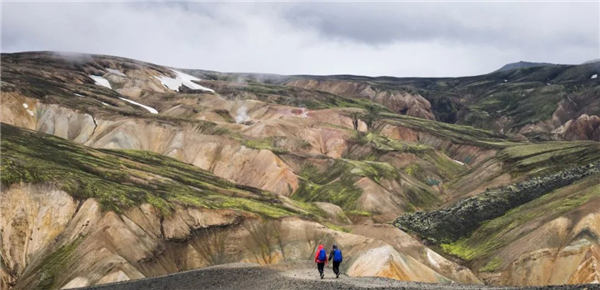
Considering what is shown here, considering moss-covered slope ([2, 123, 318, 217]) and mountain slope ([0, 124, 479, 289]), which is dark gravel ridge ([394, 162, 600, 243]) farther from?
moss-covered slope ([2, 123, 318, 217])

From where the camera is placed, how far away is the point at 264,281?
3344cm

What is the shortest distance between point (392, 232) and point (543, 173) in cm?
6249

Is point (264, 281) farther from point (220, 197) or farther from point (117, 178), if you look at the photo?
point (220, 197)

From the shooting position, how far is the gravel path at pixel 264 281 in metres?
29.8

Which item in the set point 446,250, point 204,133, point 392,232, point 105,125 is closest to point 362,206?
point 446,250

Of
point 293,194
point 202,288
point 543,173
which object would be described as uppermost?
point 202,288

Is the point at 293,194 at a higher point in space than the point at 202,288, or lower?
lower

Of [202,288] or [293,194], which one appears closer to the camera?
[202,288]

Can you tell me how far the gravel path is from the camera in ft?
97.7

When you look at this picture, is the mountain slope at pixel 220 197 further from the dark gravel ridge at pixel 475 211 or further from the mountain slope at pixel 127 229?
the dark gravel ridge at pixel 475 211

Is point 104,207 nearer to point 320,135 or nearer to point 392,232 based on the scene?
point 392,232

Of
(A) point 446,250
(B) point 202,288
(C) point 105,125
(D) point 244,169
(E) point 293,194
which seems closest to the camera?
(B) point 202,288

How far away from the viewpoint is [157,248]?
242 ft

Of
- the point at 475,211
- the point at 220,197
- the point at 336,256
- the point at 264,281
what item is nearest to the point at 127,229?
the point at 220,197
